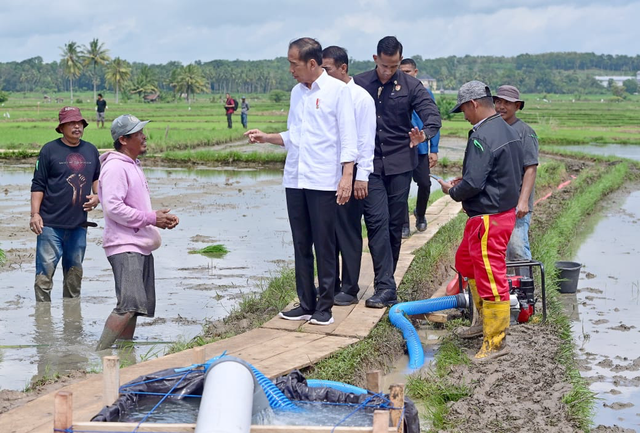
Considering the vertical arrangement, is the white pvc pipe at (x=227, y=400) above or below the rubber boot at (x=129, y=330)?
above

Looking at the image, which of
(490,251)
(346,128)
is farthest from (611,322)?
(346,128)

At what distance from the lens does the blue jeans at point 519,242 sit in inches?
284

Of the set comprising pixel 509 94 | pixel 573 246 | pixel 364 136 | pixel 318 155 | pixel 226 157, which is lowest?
pixel 573 246

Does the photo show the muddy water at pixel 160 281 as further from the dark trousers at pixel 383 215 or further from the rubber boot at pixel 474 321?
the rubber boot at pixel 474 321

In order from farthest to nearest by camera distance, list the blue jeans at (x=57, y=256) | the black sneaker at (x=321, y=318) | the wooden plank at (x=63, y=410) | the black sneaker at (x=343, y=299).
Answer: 1. the blue jeans at (x=57, y=256)
2. the black sneaker at (x=343, y=299)
3. the black sneaker at (x=321, y=318)
4. the wooden plank at (x=63, y=410)

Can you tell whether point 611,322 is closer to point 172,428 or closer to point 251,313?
point 251,313

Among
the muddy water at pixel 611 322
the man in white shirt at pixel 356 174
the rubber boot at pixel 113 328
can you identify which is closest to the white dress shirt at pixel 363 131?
the man in white shirt at pixel 356 174

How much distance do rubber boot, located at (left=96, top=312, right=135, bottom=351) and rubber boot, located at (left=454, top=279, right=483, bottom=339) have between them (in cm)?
240

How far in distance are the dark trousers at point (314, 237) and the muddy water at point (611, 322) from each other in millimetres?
1918

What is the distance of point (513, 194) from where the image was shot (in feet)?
18.8

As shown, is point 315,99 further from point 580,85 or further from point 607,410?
point 580,85

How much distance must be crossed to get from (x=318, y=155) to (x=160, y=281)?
3626 mm

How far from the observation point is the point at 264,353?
17.3 ft

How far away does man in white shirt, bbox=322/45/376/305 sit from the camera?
236 inches
